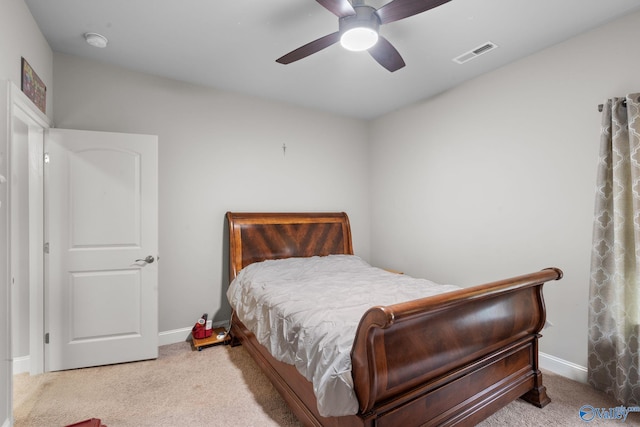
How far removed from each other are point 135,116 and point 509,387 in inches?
151

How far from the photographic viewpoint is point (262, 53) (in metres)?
2.74

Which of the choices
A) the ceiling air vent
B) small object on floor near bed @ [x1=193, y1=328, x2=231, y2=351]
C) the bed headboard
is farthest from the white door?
the ceiling air vent

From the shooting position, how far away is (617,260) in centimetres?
215

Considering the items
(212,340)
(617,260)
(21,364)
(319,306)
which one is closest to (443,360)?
(319,306)

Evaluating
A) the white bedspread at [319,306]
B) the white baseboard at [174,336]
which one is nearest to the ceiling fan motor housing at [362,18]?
the white bedspread at [319,306]

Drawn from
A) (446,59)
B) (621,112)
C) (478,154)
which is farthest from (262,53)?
(621,112)

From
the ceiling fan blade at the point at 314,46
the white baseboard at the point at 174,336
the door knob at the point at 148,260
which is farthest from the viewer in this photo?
the white baseboard at the point at 174,336

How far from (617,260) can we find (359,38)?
7.55 feet

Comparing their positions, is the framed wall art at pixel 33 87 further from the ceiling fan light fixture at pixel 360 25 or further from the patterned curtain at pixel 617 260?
the patterned curtain at pixel 617 260

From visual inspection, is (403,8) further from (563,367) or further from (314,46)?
(563,367)

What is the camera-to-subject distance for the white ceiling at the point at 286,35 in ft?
7.00

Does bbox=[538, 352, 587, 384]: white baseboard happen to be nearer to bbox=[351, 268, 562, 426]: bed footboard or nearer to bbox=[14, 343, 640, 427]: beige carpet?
bbox=[14, 343, 640, 427]: beige carpet

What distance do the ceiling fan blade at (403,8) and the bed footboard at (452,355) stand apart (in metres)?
1.49

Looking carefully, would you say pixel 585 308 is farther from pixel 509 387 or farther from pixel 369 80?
pixel 369 80
